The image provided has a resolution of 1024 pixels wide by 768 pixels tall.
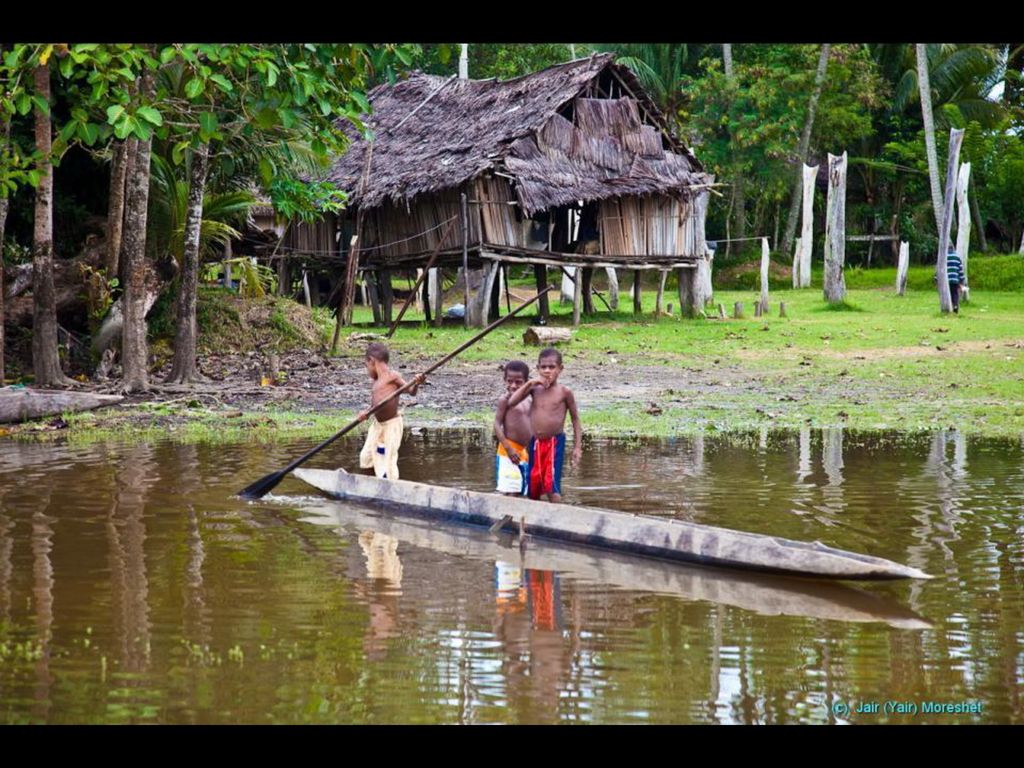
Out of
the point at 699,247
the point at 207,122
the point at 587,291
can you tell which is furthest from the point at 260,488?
the point at 699,247

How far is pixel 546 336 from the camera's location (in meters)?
19.5

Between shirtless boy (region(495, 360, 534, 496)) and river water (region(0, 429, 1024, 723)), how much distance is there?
0.60 metres

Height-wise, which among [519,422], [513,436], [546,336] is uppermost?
[546,336]

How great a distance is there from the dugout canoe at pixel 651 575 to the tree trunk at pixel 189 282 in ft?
24.1

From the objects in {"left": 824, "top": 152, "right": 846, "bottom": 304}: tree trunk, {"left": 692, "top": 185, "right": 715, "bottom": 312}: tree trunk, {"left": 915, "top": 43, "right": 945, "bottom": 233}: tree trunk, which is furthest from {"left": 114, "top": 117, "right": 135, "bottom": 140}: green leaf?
{"left": 915, "top": 43, "right": 945, "bottom": 233}: tree trunk

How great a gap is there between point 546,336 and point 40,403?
26.4 feet

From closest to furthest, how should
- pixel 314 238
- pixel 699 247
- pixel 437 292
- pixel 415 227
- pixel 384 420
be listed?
pixel 384 420 < pixel 437 292 < pixel 415 227 < pixel 699 247 < pixel 314 238

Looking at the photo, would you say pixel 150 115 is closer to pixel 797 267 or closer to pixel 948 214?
pixel 948 214

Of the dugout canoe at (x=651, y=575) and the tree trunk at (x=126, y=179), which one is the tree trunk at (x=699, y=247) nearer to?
the tree trunk at (x=126, y=179)

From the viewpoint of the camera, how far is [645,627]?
→ 5828mm

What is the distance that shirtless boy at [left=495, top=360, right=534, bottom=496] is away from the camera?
862cm

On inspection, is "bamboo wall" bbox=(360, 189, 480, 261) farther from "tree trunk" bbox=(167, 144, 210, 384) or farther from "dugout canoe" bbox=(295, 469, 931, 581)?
"dugout canoe" bbox=(295, 469, 931, 581)

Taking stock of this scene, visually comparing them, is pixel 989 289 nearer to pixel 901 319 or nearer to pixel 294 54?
pixel 901 319
